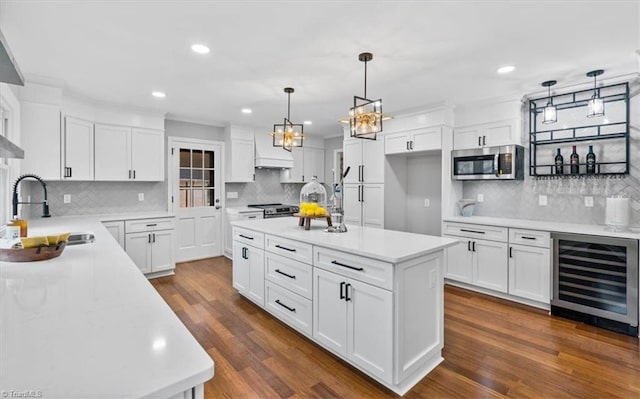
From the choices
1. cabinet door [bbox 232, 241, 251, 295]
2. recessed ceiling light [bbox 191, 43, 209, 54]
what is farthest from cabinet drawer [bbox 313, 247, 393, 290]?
recessed ceiling light [bbox 191, 43, 209, 54]

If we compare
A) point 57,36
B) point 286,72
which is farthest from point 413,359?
point 57,36

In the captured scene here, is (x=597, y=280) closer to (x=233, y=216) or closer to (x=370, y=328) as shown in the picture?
(x=370, y=328)

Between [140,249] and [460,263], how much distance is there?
426cm

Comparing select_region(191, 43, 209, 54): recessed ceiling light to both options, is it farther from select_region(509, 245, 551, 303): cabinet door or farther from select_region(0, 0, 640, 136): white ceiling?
select_region(509, 245, 551, 303): cabinet door

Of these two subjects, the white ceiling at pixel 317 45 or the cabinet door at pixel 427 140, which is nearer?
the white ceiling at pixel 317 45

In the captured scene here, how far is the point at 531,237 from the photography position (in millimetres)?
3369

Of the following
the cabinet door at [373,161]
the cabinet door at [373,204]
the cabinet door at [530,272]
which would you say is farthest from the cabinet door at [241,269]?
the cabinet door at [530,272]

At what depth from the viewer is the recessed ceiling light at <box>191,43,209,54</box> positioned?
262 centimetres

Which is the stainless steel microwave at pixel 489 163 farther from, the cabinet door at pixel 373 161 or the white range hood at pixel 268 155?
the white range hood at pixel 268 155

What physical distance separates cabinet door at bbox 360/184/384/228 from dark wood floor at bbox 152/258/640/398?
186 cm

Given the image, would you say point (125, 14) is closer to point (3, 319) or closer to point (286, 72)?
point (286, 72)

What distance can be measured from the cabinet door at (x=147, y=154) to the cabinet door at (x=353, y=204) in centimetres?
301

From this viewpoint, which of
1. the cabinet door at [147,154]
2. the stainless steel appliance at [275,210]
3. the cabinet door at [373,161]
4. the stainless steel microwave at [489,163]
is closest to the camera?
the stainless steel microwave at [489,163]

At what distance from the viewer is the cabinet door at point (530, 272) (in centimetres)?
329
